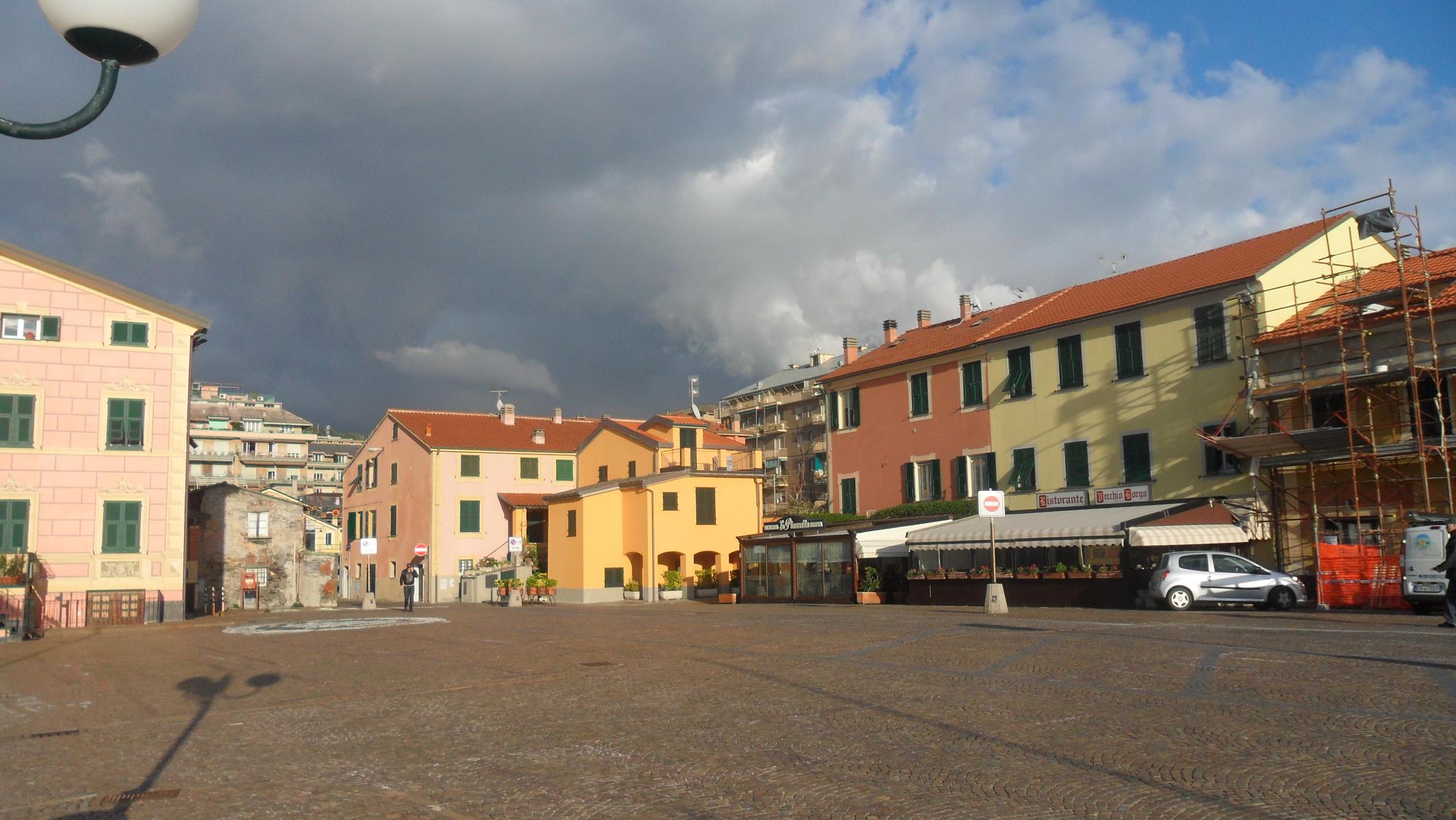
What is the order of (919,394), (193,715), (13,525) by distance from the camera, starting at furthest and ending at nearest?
(919,394), (13,525), (193,715)

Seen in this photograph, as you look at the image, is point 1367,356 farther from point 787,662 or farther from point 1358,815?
point 1358,815

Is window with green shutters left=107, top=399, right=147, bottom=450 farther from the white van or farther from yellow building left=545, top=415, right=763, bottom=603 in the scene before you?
the white van

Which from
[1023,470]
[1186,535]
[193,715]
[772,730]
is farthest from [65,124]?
[1023,470]

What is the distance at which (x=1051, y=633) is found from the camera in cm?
1947

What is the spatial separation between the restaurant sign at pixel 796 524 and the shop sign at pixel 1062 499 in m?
7.58

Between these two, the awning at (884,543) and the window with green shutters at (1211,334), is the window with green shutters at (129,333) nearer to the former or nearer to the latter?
the awning at (884,543)

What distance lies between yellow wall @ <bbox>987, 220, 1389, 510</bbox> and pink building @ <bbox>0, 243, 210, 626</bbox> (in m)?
27.1

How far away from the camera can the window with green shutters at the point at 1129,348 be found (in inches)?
1359

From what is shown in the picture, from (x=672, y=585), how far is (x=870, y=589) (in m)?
12.8

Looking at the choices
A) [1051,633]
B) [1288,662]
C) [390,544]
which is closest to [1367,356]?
[1051,633]

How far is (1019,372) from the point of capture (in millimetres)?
38562

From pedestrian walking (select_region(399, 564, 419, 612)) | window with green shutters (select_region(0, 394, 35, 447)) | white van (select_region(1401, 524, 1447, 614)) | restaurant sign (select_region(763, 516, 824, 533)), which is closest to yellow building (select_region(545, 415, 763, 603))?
restaurant sign (select_region(763, 516, 824, 533))

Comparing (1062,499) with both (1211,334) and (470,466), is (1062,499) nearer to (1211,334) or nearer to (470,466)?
(1211,334)

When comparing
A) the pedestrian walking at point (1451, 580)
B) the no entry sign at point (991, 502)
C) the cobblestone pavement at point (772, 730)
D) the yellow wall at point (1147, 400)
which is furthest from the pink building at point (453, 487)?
the pedestrian walking at point (1451, 580)
